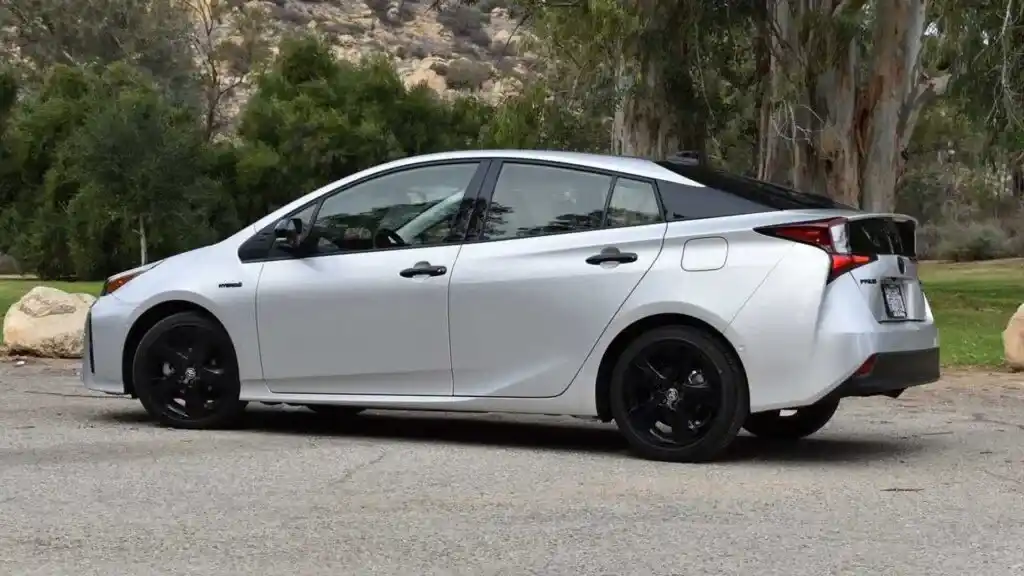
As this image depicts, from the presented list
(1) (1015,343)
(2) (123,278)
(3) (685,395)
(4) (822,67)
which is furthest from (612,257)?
(4) (822,67)

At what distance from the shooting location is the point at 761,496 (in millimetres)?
6727

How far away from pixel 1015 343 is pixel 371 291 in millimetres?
7549

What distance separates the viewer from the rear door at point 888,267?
24.7ft

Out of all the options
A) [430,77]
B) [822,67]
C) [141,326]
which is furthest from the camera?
[430,77]

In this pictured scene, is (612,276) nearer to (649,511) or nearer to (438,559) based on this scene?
(649,511)

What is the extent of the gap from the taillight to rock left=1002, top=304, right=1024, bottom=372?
649 cm

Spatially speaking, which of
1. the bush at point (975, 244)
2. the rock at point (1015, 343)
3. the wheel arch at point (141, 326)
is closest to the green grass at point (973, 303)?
the rock at point (1015, 343)

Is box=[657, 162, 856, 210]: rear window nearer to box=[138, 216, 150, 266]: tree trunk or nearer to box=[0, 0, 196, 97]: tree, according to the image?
box=[138, 216, 150, 266]: tree trunk

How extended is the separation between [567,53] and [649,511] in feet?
93.8

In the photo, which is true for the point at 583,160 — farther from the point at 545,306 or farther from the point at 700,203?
the point at 545,306

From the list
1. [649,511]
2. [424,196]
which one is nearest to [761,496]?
→ [649,511]

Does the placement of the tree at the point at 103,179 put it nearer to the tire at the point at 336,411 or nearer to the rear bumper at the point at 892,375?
the tire at the point at 336,411

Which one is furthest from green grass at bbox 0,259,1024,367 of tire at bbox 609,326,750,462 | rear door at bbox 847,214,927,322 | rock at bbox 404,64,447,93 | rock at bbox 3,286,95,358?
rock at bbox 404,64,447,93

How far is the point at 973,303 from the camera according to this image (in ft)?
86.7
